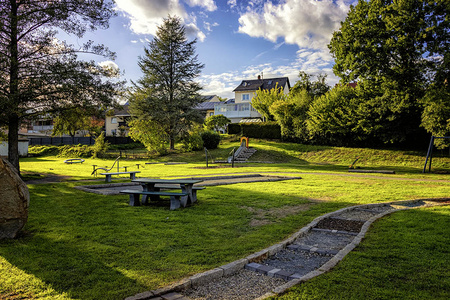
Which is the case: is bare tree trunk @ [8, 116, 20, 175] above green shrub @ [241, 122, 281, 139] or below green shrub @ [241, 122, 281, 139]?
below

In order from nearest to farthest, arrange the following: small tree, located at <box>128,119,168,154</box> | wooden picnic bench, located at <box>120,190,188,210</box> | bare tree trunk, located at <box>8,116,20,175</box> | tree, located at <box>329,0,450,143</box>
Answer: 1. wooden picnic bench, located at <box>120,190,188,210</box>
2. bare tree trunk, located at <box>8,116,20,175</box>
3. tree, located at <box>329,0,450,143</box>
4. small tree, located at <box>128,119,168,154</box>

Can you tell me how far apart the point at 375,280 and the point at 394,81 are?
72.2ft

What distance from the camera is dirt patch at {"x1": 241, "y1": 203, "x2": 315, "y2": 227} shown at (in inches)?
268

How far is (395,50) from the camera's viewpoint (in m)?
22.1

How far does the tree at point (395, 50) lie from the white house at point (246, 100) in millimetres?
33636

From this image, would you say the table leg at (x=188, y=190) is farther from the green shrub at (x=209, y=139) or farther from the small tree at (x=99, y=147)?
the green shrub at (x=209, y=139)

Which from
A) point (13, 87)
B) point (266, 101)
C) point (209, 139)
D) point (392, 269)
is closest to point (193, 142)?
point (209, 139)

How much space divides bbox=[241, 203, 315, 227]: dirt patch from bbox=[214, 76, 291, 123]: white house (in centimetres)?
4973

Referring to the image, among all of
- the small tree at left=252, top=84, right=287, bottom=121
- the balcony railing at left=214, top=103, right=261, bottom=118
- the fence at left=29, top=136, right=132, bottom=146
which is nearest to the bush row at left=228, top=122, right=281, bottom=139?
the small tree at left=252, top=84, right=287, bottom=121

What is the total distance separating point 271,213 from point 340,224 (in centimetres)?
168

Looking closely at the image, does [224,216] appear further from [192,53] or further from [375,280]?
[192,53]

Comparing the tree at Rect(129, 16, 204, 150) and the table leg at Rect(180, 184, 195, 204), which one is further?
the tree at Rect(129, 16, 204, 150)

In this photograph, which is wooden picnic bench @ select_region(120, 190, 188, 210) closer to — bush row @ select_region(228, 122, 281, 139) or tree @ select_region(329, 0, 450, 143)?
tree @ select_region(329, 0, 450, 143)

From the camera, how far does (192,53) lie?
37.8 metres
